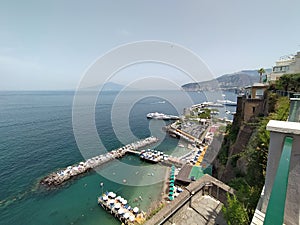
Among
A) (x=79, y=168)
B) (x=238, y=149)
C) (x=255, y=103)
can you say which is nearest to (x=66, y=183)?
(x=79, y=168)

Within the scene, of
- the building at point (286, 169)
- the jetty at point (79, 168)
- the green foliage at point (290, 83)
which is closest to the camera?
the building at point (286, 169)

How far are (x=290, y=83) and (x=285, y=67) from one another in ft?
21.5

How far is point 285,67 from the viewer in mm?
15641

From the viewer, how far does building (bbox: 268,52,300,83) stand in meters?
14.0

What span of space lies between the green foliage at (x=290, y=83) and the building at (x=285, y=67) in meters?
2.54

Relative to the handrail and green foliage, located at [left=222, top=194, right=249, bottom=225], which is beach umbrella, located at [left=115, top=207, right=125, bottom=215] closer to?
green foliage, located at [left=222, top=194, right=249, bottom=225]

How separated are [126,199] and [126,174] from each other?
471 centimetres

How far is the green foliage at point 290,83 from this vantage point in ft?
34.6

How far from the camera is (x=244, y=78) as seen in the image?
643 ft

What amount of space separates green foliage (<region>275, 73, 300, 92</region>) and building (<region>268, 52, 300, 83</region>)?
8.32 feet

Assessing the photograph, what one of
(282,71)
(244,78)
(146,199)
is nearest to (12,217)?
(146,199)

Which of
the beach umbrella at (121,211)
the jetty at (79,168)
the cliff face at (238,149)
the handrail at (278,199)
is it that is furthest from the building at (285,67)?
the jetty at (79,168)

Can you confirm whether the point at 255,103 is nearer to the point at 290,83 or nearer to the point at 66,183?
the point at 290,83

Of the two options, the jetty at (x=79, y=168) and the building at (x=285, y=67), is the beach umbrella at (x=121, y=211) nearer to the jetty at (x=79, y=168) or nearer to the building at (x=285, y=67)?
the jetty at (x=79, y=168)
